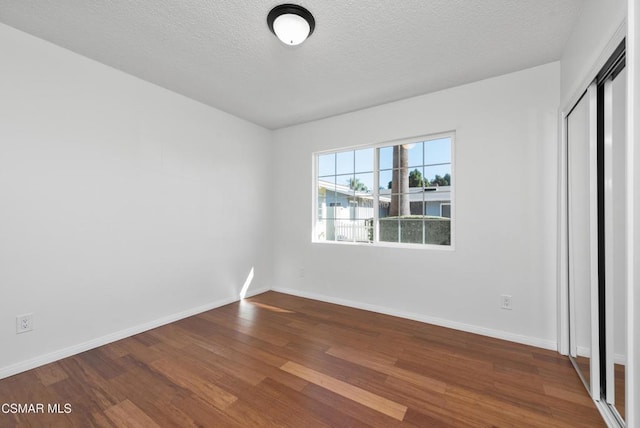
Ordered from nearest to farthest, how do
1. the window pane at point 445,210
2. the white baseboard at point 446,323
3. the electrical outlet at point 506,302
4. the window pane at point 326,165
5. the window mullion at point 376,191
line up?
the white baseboard at point 446,323
the electrical outlet at point 506,302
the window pane at point 445,210
the window mullion at point 376,191
the window pane at point 326,165

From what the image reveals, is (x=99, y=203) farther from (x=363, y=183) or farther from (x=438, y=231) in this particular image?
(x=438, y=231)

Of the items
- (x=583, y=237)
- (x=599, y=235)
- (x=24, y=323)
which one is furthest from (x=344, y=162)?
(x=24, y=323)

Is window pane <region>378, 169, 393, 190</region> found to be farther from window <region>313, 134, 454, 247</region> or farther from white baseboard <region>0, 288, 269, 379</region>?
white baseboard <region>0, 288, 269, 379</region>

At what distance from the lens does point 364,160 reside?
372 cm

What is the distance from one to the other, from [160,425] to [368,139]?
3.29 metres

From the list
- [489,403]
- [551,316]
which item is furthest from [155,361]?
[551,316]

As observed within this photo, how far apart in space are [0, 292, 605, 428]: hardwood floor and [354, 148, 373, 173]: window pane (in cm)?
199

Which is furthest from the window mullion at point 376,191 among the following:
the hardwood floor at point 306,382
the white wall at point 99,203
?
the white wall at point 99,203

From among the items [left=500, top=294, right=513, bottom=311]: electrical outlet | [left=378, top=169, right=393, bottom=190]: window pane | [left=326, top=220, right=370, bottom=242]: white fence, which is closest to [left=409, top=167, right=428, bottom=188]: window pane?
[left=378, top=169, right=393, bottom=190]: window pane

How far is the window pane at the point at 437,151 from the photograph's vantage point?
3.08 metres

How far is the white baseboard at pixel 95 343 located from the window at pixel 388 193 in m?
1.82

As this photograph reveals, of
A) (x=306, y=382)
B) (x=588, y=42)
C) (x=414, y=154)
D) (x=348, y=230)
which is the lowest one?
(x=306, y=382)

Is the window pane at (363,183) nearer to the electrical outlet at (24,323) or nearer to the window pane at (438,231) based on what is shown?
the window pane at (438,231)

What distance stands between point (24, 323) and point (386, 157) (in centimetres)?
373
